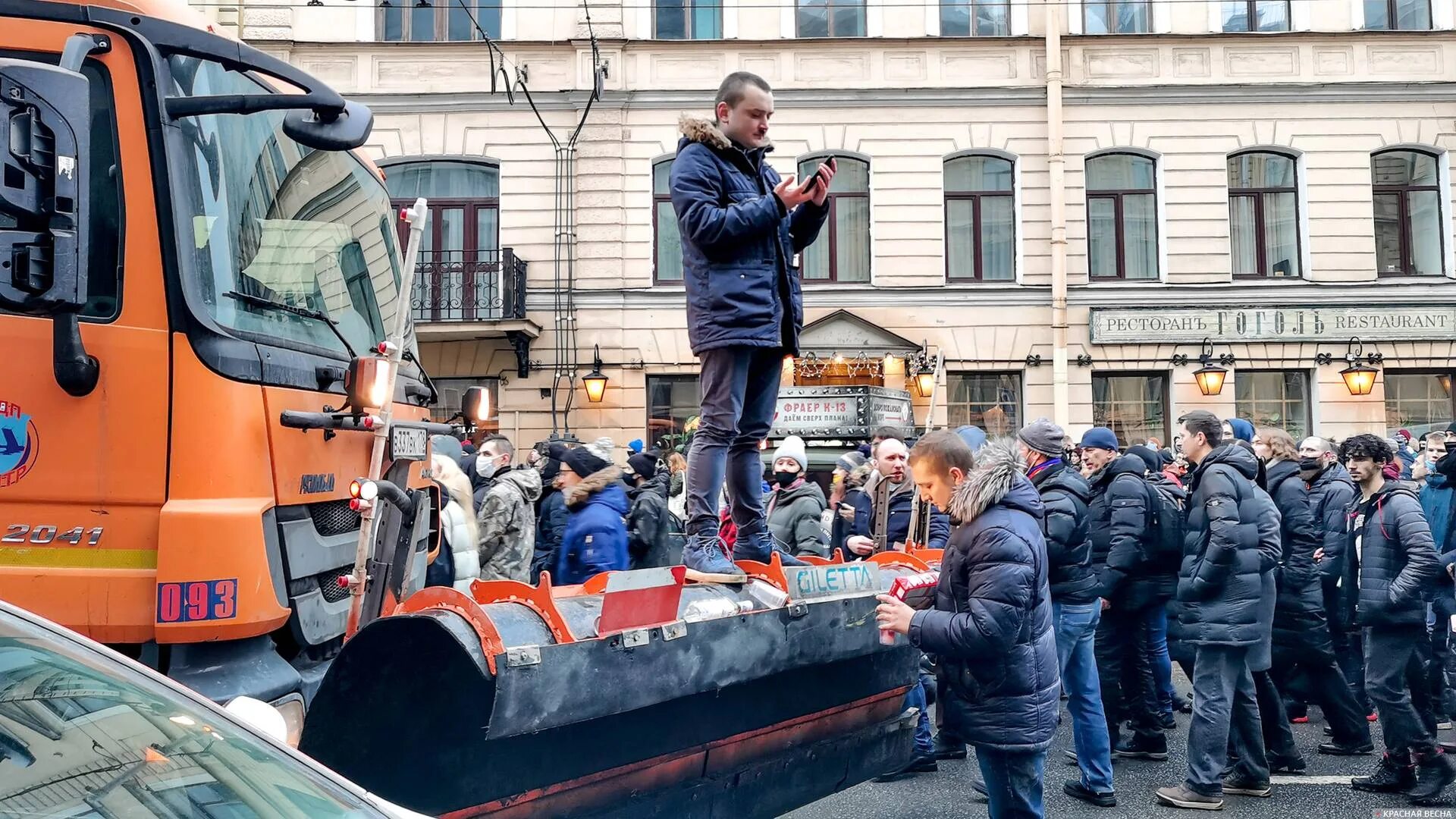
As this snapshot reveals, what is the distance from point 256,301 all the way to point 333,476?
67 cm

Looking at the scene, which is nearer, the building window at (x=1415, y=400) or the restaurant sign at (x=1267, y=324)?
the restaurant sign at (x=1267, y=324)

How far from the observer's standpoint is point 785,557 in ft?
17.1

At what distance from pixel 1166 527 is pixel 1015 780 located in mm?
3739

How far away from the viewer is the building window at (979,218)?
18.6 metres

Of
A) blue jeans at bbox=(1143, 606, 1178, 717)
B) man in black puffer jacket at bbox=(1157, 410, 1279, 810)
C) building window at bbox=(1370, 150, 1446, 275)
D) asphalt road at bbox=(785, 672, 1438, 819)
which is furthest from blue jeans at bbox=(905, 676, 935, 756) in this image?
building window at bbox=(1370, 150, 1446, 275)

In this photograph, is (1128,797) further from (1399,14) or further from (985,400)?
(1399,14)

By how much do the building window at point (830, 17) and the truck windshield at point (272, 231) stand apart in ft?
49.1

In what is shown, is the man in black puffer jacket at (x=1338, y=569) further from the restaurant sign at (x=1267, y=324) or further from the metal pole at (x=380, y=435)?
the restaurant sign at (x=1267, y=324)

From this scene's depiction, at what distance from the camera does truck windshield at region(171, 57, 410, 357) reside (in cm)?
370

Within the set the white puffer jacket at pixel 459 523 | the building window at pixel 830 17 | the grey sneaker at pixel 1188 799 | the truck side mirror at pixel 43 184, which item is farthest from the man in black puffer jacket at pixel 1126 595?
the building window at pixel 830 17

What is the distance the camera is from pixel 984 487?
419cm

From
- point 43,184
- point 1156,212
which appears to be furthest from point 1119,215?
point 43,184

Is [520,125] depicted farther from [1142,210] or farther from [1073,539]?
[1073,539]

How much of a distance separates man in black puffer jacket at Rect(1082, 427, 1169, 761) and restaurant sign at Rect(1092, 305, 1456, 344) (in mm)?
11219
